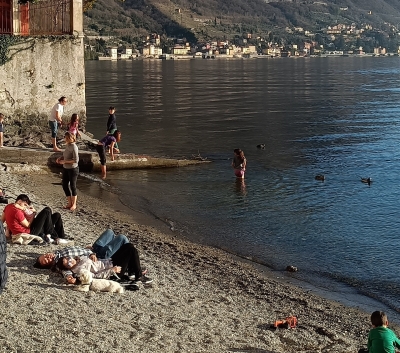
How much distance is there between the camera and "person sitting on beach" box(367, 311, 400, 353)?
8234mm

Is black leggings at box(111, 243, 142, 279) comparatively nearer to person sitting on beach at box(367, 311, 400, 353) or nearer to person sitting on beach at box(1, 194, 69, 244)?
person sitting on beach at box(1, 194, 69, 244)

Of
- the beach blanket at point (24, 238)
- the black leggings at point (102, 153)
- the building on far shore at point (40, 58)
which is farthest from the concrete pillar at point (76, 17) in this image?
the beach blanket at point (24, 238)

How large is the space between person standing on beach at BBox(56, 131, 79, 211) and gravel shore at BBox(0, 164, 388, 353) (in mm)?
1793

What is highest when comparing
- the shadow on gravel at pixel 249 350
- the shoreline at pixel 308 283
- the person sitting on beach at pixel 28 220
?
the person sitting on beach at pixel 28 220

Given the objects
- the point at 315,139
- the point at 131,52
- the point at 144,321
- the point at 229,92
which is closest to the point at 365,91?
the point at 229,92

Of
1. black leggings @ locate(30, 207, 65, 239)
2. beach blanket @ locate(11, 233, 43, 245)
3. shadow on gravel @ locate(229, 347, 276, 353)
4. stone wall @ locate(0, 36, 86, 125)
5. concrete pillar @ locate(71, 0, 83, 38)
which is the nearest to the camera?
shadow on gravel @ locate(229, 347, 276, 353)

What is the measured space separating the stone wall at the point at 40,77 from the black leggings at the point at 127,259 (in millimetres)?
14247

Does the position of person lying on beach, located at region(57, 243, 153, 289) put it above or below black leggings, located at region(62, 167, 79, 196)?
below

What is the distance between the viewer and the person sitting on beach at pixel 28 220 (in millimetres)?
12125

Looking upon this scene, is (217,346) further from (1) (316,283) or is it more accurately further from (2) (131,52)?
(2) (131,52)

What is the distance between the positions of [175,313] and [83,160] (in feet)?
40.7

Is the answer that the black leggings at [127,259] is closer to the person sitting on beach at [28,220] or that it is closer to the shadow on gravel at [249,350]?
the person sitting on beach at [28,220]

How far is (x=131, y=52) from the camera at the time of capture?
19475 cm

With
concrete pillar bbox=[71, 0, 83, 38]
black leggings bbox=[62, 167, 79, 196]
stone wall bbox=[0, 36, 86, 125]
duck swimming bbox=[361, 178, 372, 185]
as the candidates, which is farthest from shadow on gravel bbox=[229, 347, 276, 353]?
concrete pillar bbox=[71, 0, 83, 38]
